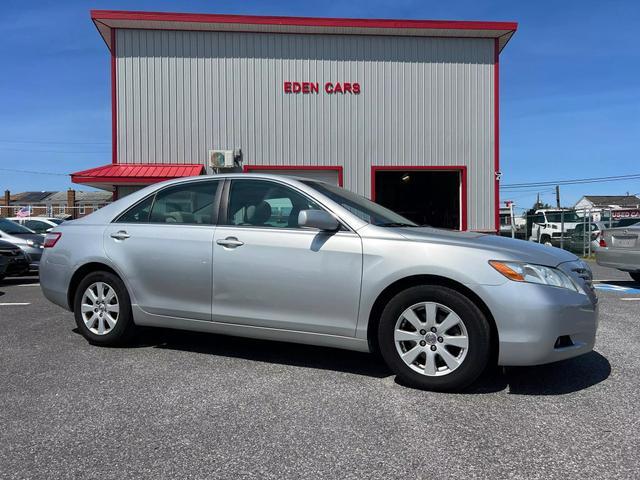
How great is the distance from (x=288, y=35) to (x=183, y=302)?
12.2m

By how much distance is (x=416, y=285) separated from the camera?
367cm

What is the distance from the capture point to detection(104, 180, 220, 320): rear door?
170 inches

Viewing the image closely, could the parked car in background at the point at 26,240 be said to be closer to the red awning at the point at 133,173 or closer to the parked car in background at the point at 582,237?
the red awning at the point at 133,173

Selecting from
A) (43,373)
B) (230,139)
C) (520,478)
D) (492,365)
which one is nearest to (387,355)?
(492,365)

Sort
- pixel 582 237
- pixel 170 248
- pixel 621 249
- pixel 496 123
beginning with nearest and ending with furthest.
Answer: pixel 170 248
pixel 621 249
pixel 496 123
pixel 582 237

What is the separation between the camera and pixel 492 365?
13.8 ft

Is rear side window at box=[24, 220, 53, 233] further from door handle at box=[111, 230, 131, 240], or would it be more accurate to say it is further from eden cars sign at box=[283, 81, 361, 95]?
door handle at box=[111, 230, 131, 240]

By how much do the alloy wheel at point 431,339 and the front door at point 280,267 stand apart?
0.39 meters

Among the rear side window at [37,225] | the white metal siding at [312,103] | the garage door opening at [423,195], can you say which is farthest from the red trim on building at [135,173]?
the garage door opening at [423,195]

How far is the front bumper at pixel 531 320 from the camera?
3385 mm

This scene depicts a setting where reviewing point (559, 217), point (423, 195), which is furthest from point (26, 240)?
point (559, 217)

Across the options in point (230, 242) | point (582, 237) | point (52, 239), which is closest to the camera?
point (230, 242)

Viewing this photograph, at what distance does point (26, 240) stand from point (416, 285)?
35.1ft

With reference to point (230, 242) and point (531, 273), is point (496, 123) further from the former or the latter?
point (230, 242)
